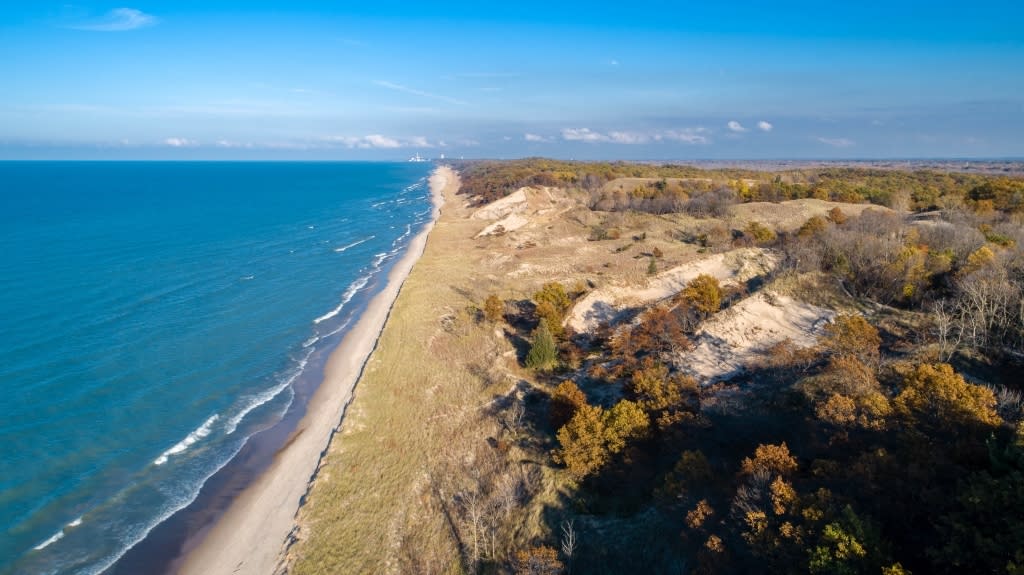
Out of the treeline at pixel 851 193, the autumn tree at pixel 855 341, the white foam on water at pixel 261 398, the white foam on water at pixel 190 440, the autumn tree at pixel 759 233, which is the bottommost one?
the white foam on water at pixel 190 440

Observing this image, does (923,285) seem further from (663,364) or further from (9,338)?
(9,338)

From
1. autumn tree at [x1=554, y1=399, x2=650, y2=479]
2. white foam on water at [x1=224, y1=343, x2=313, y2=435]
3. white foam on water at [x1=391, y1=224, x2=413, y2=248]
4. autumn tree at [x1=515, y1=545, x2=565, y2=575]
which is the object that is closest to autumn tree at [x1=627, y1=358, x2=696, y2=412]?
autumn tree at [x1=554, y1=399, x2=650, y2=479]

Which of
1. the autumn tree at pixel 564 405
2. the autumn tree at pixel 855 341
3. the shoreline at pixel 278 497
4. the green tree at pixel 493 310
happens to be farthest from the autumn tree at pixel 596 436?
the green tree at pixel 493 310

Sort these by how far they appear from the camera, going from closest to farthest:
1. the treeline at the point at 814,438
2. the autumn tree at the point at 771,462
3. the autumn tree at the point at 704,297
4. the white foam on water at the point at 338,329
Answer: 1. the treeline at the point at 814,438
2. the autumn tree at the point at 771,462
3. the autumn tree at the point at 704,297
4. the white foam on water at the point at 338,329

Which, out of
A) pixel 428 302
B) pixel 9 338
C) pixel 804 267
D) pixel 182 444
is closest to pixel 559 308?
pixel 428 302

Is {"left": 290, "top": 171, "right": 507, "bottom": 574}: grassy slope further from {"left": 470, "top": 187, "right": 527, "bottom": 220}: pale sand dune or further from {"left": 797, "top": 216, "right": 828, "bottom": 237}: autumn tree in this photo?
{"left": 470, "top": 187, "right": 527, "bottom": 220}: pale sand dune

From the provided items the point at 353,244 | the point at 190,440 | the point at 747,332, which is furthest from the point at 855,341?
the point at 353,244

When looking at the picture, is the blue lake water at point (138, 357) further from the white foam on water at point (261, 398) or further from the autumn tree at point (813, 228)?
the autumn tree at point (813, 228)
